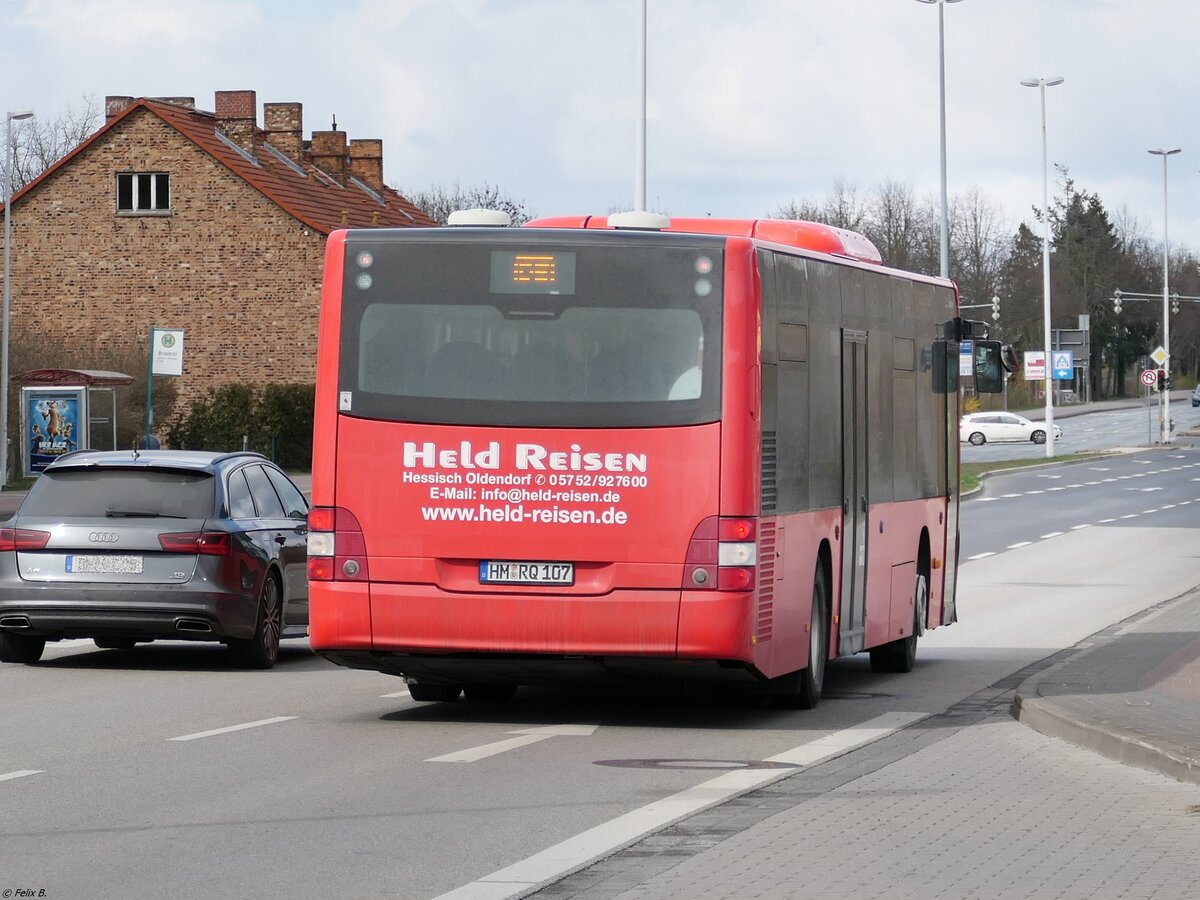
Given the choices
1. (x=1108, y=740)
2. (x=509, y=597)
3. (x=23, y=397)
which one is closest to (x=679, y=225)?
(x=509, y=597)

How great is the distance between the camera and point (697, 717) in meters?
12.8

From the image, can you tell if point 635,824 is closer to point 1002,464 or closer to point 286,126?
point 1002,464

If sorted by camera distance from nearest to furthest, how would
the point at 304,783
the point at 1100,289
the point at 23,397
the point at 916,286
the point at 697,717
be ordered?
the point at 304,783 < the point at 697,717 < the point at 916,286 < the point at 23,397 < the point at 1100,289

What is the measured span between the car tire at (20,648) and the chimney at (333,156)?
59.9m

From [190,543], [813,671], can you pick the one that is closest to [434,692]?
[813,671]

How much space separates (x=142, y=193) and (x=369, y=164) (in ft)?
59.0

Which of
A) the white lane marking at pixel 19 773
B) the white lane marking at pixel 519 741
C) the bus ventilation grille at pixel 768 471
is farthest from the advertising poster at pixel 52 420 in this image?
the white lane marking at pixel 19 773

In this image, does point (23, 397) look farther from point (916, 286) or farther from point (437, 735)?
point (437, 735)

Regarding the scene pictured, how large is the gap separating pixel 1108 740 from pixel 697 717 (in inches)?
112

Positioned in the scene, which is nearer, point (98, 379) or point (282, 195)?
point (98, 379)

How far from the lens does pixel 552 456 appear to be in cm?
1166

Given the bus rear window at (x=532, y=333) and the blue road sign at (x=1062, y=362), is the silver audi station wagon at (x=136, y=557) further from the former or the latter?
the blue road sign at (x=1062, y=362)

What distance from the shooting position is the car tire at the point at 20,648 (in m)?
15.9

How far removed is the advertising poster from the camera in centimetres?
4556
